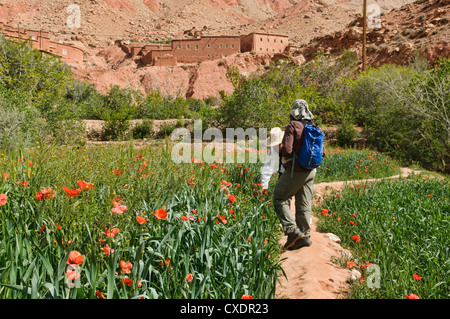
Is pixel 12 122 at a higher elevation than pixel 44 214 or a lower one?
higher

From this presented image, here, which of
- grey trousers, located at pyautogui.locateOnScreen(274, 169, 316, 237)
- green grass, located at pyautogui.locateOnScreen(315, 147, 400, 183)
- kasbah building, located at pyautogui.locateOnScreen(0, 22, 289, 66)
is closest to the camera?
grey trousers, located at pyautogui.locateOnScreen(274, 169, 316, 237)

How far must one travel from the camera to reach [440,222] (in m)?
3.82

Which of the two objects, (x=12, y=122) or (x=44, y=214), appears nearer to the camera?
(x=44, y=214)

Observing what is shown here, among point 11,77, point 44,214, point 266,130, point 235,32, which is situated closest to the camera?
point 44,214

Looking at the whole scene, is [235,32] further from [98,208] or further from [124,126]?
[98,208]

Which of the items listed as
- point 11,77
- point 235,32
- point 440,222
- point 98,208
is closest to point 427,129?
point 440,222

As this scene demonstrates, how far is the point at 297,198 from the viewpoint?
356 centimetres

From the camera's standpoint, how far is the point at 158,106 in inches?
957

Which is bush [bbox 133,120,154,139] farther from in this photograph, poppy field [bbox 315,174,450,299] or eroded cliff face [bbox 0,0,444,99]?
eroded cliff face [bbox 0,0,444,99]

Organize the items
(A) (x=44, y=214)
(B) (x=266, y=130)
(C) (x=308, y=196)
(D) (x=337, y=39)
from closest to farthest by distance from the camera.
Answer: (A) (x=44, y=214)
(C) (x=308, y=196)
(B) (x=266, y=130)
(D) (x=337, y=39)

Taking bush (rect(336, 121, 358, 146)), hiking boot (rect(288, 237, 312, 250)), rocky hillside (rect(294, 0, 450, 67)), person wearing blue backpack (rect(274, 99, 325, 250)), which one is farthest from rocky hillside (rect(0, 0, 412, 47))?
hiking boot (rect(288, 237, 312, 250))

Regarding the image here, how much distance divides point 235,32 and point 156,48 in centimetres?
2213

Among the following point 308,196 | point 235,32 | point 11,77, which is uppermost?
point 235,32

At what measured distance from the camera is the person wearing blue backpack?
3.31 metres
